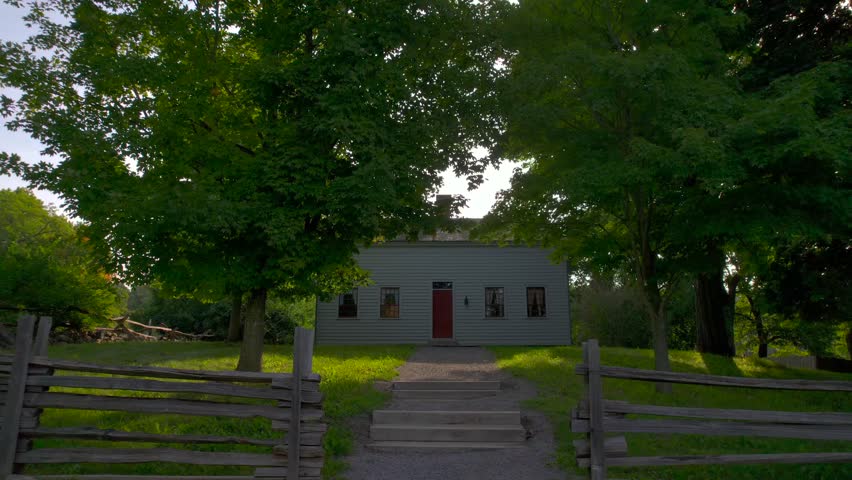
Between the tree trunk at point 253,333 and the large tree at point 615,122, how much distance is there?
225 inches

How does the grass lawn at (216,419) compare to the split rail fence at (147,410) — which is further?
the grass lawn at (216,419)

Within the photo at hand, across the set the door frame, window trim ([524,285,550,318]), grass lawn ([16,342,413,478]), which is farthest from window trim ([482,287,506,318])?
grass lawn ([16,342,413,478])

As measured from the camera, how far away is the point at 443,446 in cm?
851

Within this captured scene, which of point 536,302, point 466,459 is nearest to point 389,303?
point 536,302

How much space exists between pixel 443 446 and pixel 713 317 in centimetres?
1487

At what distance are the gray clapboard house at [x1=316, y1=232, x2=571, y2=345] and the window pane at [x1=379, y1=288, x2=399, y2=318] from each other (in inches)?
1.7

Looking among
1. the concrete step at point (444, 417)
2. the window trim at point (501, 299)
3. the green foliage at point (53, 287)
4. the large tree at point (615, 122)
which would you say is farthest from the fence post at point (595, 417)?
the window trim at point (501, 299)

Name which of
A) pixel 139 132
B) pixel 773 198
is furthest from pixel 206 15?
pixel 773 198

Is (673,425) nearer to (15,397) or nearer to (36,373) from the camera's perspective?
(36,373)

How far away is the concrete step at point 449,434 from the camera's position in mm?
8708

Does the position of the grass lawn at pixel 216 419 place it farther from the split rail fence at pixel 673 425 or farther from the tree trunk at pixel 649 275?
the tree trunk at pixel 649 275

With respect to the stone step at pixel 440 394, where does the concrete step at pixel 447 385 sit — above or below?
above

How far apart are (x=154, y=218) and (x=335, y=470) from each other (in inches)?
180

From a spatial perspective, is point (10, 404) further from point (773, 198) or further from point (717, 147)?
point (773, 198)
